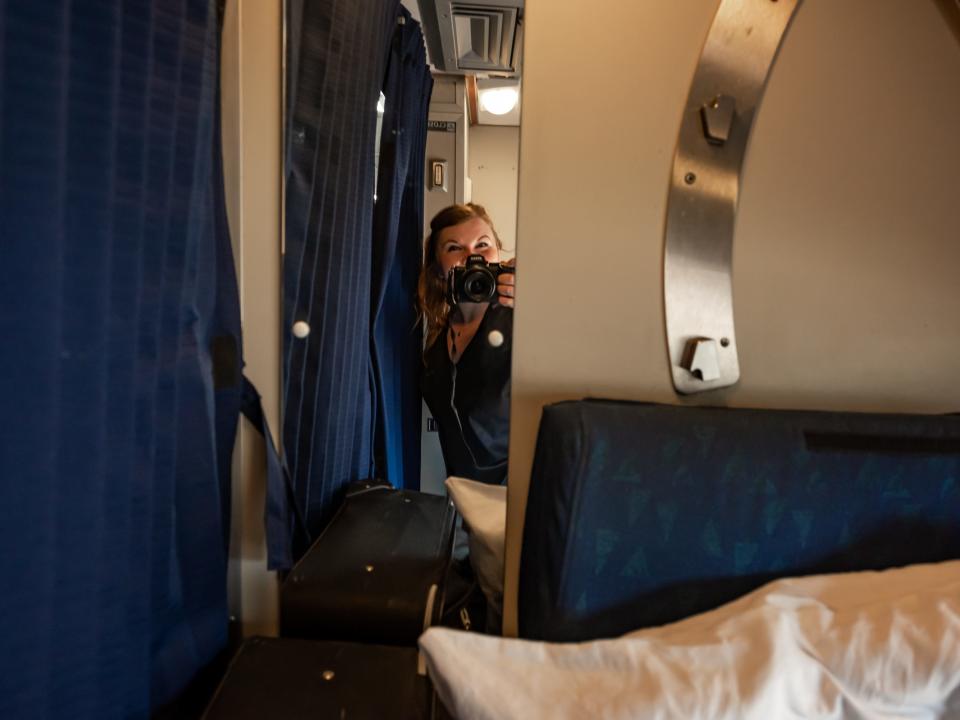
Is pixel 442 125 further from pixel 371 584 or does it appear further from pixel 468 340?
pixel 371 584

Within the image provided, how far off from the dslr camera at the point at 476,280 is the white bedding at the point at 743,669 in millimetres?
553

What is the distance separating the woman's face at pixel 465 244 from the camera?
3.02 ft

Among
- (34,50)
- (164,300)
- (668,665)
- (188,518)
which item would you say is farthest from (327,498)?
(34,50)

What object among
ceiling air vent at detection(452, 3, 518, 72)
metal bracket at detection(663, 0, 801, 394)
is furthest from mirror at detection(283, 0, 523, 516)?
metal bracket at detection(663, 0, 801, 394)

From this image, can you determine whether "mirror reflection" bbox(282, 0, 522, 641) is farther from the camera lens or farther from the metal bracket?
the metal bracket

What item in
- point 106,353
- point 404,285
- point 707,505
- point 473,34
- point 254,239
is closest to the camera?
point 106,353

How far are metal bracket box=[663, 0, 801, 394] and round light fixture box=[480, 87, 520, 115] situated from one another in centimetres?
29

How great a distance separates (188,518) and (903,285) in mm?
1113

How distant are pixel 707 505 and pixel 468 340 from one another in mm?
481

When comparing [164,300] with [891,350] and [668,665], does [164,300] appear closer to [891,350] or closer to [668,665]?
[668,665]

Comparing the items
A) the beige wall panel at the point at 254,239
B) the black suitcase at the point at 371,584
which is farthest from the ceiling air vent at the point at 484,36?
the black suitcase at the point at 371,584

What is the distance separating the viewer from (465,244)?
97 centimetres

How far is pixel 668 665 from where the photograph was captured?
21.7 inches

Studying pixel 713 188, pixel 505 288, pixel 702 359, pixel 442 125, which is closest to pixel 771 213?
pixel 713 188
